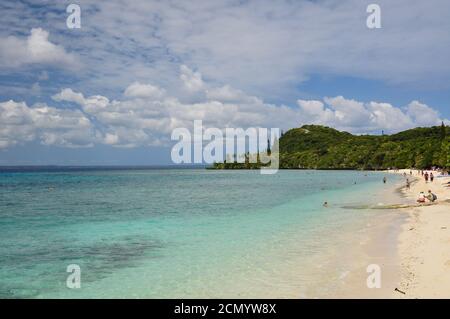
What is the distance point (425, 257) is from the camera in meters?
19.9

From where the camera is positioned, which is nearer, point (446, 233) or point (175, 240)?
point (446, 233)

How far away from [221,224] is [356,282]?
66.9 feet

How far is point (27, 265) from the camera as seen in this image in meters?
21.9

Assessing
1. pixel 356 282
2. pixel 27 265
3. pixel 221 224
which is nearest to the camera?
pixel 356 282

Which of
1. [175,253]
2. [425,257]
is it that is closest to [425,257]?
[425,257]

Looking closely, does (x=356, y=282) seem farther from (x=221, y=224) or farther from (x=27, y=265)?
(x=221, y=224)

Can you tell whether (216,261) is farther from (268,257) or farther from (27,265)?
(27,265)

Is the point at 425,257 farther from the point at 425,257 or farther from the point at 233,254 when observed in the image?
the point at 233,254

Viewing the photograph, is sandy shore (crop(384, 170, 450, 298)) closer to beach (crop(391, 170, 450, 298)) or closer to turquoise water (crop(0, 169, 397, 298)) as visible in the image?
beach (crop(391, 170, 450, 298))

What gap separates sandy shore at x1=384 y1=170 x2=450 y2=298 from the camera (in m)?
15.0
